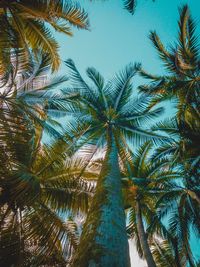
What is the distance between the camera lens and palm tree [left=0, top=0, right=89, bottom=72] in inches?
213

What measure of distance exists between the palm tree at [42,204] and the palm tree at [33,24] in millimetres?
2231

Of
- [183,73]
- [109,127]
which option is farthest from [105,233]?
[183,73]

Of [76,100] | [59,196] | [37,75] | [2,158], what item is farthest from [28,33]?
[59,196]

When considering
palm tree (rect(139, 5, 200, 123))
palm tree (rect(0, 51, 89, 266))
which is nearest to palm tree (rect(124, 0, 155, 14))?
palm tree (rect(0, 51, 89, 266))

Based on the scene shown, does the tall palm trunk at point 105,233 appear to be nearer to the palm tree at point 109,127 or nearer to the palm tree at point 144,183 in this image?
the palm tree at point 109,127

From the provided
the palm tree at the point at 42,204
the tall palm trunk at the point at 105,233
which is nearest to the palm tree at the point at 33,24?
the palm tree at the point at 42,204

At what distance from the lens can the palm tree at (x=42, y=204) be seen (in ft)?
19.5

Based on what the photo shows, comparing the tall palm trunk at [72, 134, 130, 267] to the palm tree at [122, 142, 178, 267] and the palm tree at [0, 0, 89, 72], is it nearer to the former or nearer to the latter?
the palm tree at [0, 0, 89, 72]

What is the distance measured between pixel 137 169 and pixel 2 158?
7306mm

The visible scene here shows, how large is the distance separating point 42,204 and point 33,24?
495 cm

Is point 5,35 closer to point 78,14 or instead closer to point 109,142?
point 78,14

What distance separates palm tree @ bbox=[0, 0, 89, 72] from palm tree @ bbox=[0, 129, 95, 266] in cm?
223

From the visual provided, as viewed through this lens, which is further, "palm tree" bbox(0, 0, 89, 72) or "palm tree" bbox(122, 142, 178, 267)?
"palm tree" bbox(122, 142, 178, 267)

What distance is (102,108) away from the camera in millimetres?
10445
